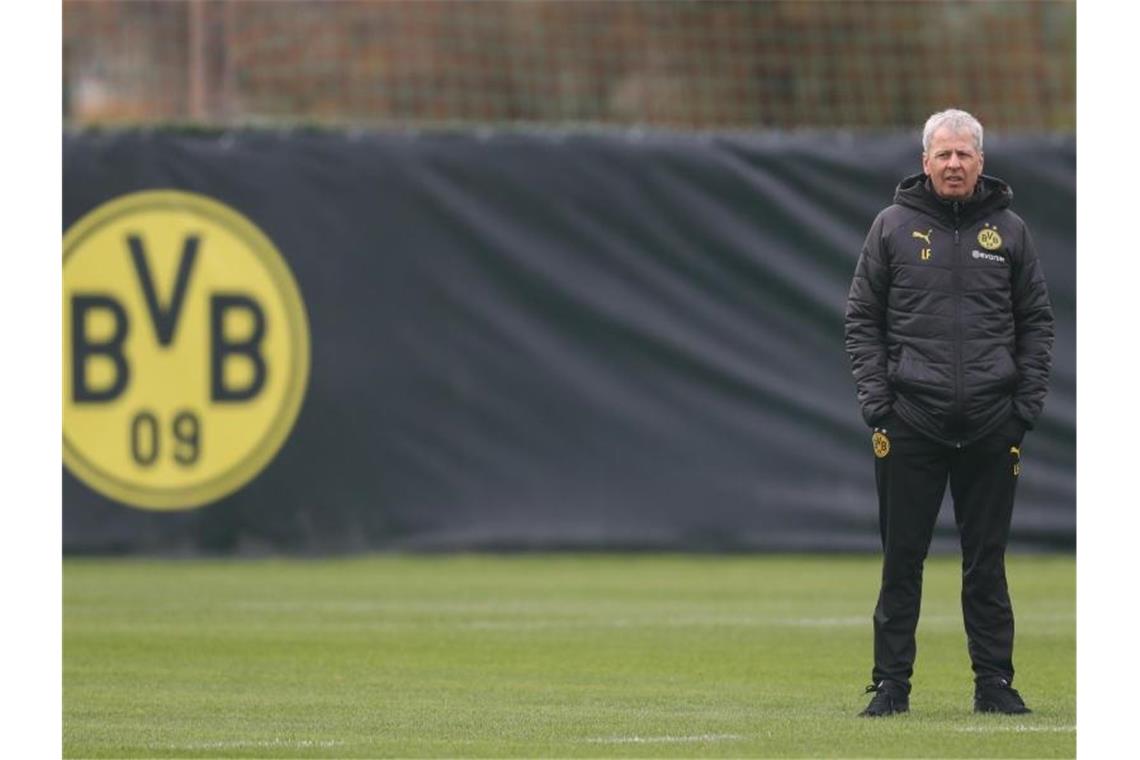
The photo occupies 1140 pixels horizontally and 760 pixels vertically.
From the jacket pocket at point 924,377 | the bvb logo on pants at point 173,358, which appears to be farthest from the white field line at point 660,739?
the bvb logo on pants at point 173,358

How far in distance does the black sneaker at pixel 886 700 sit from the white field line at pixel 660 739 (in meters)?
0.60

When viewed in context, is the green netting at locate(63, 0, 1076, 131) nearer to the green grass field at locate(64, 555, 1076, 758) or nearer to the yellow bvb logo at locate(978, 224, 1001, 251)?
the green grass field at locate(64, 555, 1076, 758)

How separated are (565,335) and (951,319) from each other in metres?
7.00

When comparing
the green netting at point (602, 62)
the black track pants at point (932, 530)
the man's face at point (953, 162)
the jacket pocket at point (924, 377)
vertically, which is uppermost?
the green netting at point (602, 62)

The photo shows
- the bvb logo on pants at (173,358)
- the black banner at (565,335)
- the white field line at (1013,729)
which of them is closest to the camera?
the white field line at (1013,729)

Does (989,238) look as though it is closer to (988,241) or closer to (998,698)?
(988,241)

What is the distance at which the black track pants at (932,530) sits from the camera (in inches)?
299

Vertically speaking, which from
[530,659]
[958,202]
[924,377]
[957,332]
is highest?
[958,202]

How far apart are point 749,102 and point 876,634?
13037 millimetres

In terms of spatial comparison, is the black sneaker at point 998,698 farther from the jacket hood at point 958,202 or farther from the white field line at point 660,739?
the jacket hood at point 958,202

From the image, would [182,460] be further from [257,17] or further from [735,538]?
[257,17]

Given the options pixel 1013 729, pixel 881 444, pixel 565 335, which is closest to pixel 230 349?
pixel 565 335

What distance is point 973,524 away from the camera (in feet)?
25.3

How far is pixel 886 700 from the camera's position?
7629mm
